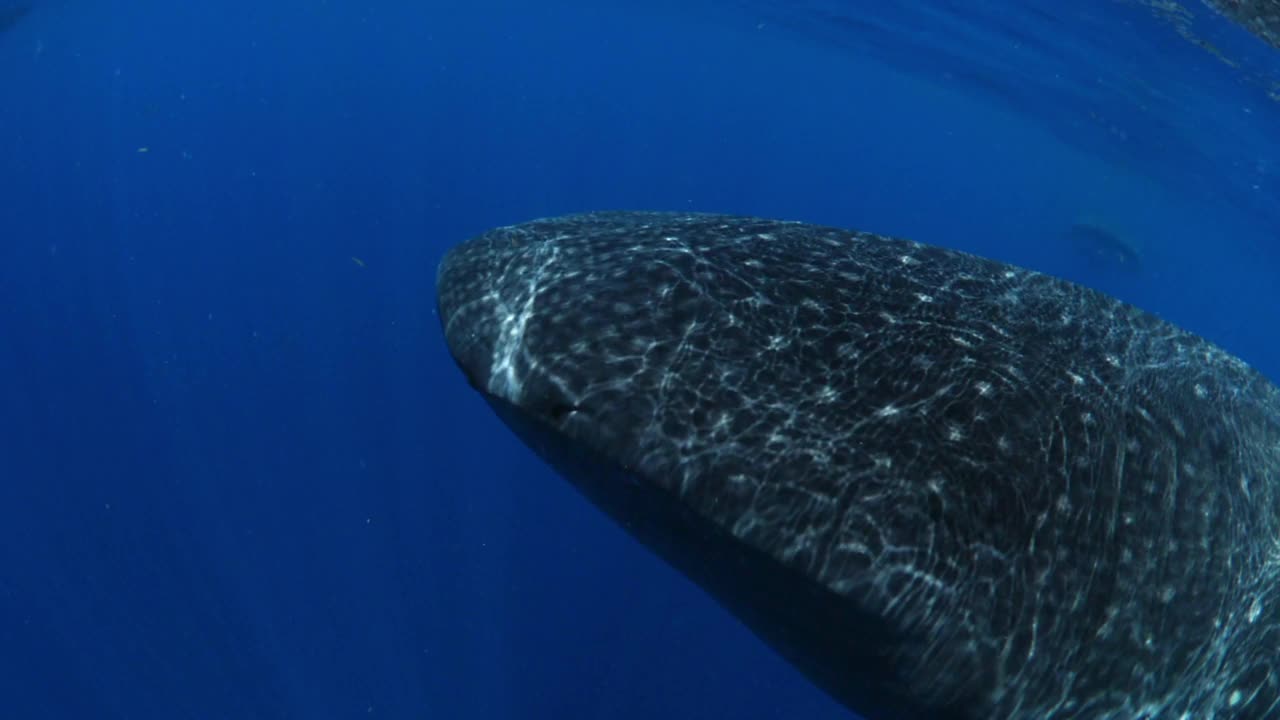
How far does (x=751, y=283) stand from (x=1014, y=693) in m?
2.40

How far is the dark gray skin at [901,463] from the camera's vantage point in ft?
11.2

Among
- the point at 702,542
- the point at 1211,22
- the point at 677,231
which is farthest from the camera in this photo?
the point at 1211,22

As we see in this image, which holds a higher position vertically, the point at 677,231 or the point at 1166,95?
the point at 1166,95

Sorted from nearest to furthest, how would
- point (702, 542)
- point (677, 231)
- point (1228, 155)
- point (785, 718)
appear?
point (702, 542) < point (677, 231) < point (785, 718) < point (1228, 155)

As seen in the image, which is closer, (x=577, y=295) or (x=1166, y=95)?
(x=577, y=295)

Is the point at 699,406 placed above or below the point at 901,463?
below

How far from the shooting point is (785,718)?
9.16m

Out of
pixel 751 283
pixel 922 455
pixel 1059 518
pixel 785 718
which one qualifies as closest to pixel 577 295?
pixel 751 283

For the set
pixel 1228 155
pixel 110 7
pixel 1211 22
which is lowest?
pixel 110 7

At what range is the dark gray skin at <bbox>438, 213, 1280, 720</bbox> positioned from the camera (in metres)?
3.41

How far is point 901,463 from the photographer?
3494 mm

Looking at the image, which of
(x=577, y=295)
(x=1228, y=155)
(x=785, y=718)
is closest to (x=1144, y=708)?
(x=577, y=295)

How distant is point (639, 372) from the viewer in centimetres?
363

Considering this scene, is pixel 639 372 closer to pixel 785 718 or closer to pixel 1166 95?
pixel 785 718
